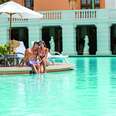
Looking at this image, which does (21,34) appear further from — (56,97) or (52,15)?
(56,97)

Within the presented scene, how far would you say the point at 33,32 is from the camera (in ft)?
138

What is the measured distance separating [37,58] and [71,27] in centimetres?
2226

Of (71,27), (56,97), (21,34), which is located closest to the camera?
(56,97)

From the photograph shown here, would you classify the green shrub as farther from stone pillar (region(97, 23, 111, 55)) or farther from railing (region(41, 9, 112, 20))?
railing (region(41, 9, 112, 20))

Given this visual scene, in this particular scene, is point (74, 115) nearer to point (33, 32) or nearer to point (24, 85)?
point (24, 85)

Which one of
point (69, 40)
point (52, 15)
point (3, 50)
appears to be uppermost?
point (52, 15)

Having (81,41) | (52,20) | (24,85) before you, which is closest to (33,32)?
(52,20)

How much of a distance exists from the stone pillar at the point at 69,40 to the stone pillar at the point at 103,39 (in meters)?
1.87

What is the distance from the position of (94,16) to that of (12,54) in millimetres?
20959

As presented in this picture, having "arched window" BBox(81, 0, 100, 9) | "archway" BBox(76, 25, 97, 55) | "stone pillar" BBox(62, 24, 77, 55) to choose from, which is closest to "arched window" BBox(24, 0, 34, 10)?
"arched window" BBox(81, 0, 100, 9)

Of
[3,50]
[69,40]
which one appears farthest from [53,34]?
[3,50]

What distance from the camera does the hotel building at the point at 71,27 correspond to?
134ft

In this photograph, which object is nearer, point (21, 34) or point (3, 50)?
point (3, 50)

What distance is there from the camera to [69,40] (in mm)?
41188
